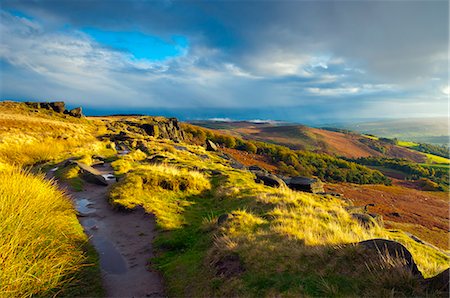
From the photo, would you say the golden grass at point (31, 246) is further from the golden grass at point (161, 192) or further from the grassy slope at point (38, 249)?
the golden grass at point (161, 192)

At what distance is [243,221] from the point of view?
37.3 ft

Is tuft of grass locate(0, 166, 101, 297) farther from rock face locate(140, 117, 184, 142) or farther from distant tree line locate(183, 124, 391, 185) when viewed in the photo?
distant tree line locate(183, 124, 391, 185)

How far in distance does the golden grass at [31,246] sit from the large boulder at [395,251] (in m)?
7.72

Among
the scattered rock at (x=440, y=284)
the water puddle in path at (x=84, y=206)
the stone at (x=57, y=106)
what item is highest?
the stone at (x=57, y=106)

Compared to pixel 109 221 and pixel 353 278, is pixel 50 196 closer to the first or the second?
pixel 109 221

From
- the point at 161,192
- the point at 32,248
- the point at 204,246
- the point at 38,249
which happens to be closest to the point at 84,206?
the point at 161,192

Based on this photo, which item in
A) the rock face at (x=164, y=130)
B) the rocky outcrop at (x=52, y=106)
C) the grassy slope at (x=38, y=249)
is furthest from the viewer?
the rock face at (x=164, y=130)

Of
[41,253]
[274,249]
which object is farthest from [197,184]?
[41,253]

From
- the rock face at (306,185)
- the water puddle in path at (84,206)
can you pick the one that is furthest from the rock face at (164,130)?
the water puddle in path at (84,206)

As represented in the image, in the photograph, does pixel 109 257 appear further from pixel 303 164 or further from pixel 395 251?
pixel 303 164

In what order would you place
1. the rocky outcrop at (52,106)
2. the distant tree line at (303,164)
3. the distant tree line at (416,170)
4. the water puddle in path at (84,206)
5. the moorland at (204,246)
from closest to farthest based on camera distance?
the moorland at (204,246), the water puddle in path at (84,206), the rocky outcrop at (52,106), the distant tree line at (303,164), the distant tree line at (416,170)

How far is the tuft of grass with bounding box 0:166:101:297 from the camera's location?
544 cm

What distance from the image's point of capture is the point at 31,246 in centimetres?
618

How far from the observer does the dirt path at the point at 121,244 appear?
26.5ft
